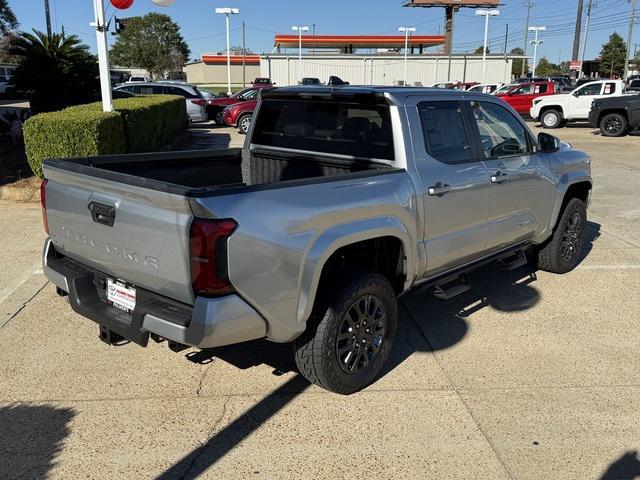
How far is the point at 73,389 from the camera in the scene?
147 inches

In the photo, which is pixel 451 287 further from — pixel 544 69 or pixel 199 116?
pixel 544 69

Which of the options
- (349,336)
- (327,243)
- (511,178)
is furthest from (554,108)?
(327,243)

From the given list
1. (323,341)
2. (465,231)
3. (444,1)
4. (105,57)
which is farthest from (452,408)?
(444,1)

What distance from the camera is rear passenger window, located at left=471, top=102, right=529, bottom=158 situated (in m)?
4.72

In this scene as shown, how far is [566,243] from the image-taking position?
19.8ft

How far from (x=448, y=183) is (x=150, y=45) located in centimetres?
9564

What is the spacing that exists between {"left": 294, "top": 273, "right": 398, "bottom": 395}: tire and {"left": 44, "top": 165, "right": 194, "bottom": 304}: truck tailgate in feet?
2.78

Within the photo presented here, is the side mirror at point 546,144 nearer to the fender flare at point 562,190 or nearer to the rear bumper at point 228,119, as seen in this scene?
the fender flare at point 562,190

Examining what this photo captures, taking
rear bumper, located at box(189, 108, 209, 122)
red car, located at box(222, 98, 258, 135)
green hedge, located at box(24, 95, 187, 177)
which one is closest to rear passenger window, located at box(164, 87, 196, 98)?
rear bumper, located at box(189, 108, 209, 122)

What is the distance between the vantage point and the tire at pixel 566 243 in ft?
19.3

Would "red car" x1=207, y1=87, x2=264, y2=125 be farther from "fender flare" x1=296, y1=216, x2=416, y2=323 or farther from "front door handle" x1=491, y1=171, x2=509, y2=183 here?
"fender flare" x1=296, y1=216, x2=416, y2=323

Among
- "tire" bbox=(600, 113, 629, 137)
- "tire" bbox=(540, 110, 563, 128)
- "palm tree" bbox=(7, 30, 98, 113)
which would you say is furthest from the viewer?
"tire" bbox=(540, 110, 563, 128)

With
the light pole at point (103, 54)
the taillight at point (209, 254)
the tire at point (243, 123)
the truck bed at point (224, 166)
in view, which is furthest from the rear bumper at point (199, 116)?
the taillight at point (209, 254)

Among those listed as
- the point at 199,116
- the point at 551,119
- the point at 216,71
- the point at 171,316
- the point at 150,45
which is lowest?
the point at 551,119
